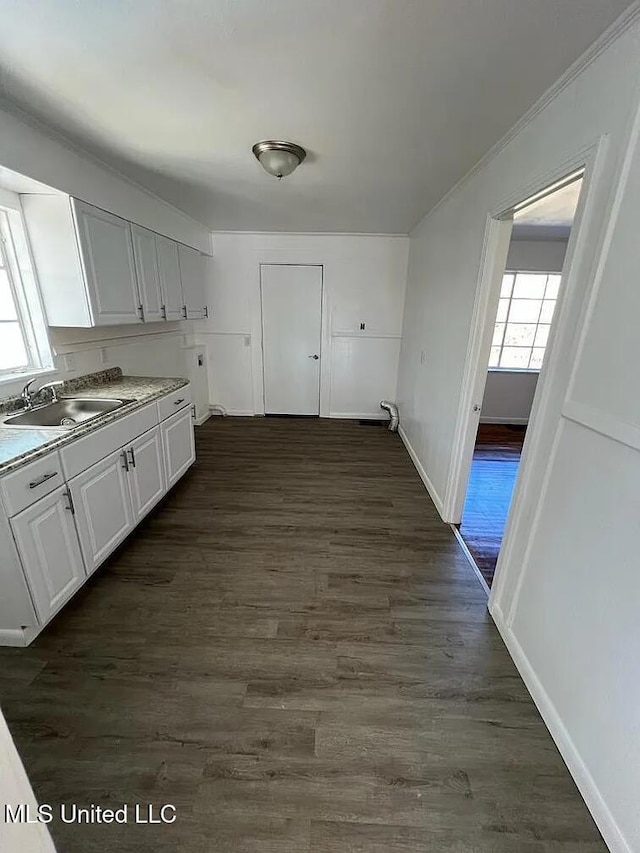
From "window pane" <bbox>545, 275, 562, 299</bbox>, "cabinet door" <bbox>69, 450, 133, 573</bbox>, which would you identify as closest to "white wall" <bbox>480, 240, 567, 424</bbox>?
"window pane" <bbox>545, 275, 562, 299</bbox>

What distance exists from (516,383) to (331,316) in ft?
8.97

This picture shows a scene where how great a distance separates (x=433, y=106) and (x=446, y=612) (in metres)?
2.44

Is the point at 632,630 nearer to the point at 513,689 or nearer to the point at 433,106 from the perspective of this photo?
the point at 513,689

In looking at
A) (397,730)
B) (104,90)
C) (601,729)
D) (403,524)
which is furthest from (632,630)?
(104,90)

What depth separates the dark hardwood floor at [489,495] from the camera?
234 centimetres

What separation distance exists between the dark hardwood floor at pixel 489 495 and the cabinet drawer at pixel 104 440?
2.32 meters

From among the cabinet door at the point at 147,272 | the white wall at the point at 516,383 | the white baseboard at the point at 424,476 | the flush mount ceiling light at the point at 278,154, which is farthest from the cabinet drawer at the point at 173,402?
the white wall at the point at 516,383

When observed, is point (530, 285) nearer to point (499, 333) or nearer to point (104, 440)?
point (499, 333)

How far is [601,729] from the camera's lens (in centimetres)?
109

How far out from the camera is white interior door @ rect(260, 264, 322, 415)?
4.42 meters

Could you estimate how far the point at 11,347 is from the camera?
2.17m

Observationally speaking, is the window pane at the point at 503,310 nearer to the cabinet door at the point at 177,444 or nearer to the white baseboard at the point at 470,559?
the white baseboard at the point at 470,559

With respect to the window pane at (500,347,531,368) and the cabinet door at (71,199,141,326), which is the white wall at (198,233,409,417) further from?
the cabinet door at (71,199,141,326)

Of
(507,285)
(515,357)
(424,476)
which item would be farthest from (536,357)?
(424,476)
